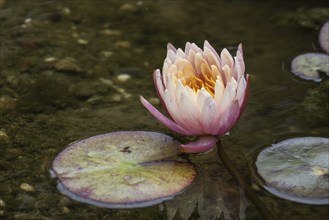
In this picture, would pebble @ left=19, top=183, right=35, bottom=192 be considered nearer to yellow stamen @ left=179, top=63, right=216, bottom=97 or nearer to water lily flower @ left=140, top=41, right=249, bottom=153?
water lily flower @ left=140, top=41, right=249, bottom=153

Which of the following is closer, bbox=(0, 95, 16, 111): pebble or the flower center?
the flower center

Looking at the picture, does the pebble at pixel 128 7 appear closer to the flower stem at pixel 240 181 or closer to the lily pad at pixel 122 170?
the lily pad at pixel 122 170

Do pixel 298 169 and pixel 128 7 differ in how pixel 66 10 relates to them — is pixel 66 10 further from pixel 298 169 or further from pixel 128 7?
pixel 298 169

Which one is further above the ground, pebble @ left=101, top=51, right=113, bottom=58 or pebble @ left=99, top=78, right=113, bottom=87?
pebble @ left=101, top=51, right=113, bottom=58

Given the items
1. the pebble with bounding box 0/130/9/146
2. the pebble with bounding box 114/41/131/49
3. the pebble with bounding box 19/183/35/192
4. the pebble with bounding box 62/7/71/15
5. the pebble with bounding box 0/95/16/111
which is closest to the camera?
the pebble with bounding box 19/183/35/192

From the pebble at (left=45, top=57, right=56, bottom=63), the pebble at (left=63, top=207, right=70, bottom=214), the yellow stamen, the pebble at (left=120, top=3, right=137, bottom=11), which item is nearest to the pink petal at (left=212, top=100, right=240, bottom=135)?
the yellow stamen

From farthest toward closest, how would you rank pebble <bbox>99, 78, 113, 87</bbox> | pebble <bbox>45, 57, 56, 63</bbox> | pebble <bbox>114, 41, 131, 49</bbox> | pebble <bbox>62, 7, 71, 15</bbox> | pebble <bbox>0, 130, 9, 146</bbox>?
1. pebble <bbox>62, 7, 71, 15</bbox>
2. pebble <bbox>114, 41, 131, 49</bbox>
3. pebble <bbox>45, 57, 56, 63</bbox>
4. pebble <bbox>99, 78, 113, 87</bbox>
5. pebble <bbox>0, 130, 9, 146</bbox>

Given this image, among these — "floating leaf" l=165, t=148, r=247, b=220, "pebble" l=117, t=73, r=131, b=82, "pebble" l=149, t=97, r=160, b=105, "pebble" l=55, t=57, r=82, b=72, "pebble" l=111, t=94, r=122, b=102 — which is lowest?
"floating leaf" l=165, t=148, r=247, b=220
